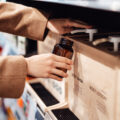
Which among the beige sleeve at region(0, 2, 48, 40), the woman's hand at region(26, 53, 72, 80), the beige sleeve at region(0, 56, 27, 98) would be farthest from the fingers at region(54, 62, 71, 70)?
the beige sleeve at region(0, 2, 48, 40)

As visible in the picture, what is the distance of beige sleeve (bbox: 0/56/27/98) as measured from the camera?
2.58 ft

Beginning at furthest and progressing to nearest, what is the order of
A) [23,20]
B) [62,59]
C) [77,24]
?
[23,20], [77,24], [62,59]

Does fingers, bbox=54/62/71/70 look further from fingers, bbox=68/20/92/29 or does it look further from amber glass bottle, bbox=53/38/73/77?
fingers, bbox=68/20/92/29

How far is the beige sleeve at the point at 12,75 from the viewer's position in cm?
79

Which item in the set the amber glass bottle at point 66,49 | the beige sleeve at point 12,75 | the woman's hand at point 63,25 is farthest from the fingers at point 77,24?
the beige sleeve at point 12,75

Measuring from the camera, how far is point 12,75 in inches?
31.1

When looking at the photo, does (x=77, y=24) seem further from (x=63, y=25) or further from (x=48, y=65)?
(x=48, y=65)

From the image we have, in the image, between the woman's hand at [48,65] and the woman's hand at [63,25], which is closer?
the woman's hand at [48,65]

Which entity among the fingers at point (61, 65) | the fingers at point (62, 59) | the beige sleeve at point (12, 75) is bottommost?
the beige sleeve at point (12, 75)

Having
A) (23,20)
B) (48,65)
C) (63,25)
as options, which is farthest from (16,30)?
(48,65)

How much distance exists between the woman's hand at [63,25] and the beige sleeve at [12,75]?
20 cm

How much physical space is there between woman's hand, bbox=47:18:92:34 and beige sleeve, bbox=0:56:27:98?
200 mm

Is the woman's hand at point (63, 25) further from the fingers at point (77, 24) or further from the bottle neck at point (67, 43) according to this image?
the bottle neck at point (67, 43)

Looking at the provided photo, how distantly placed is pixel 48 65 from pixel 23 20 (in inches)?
13.0
